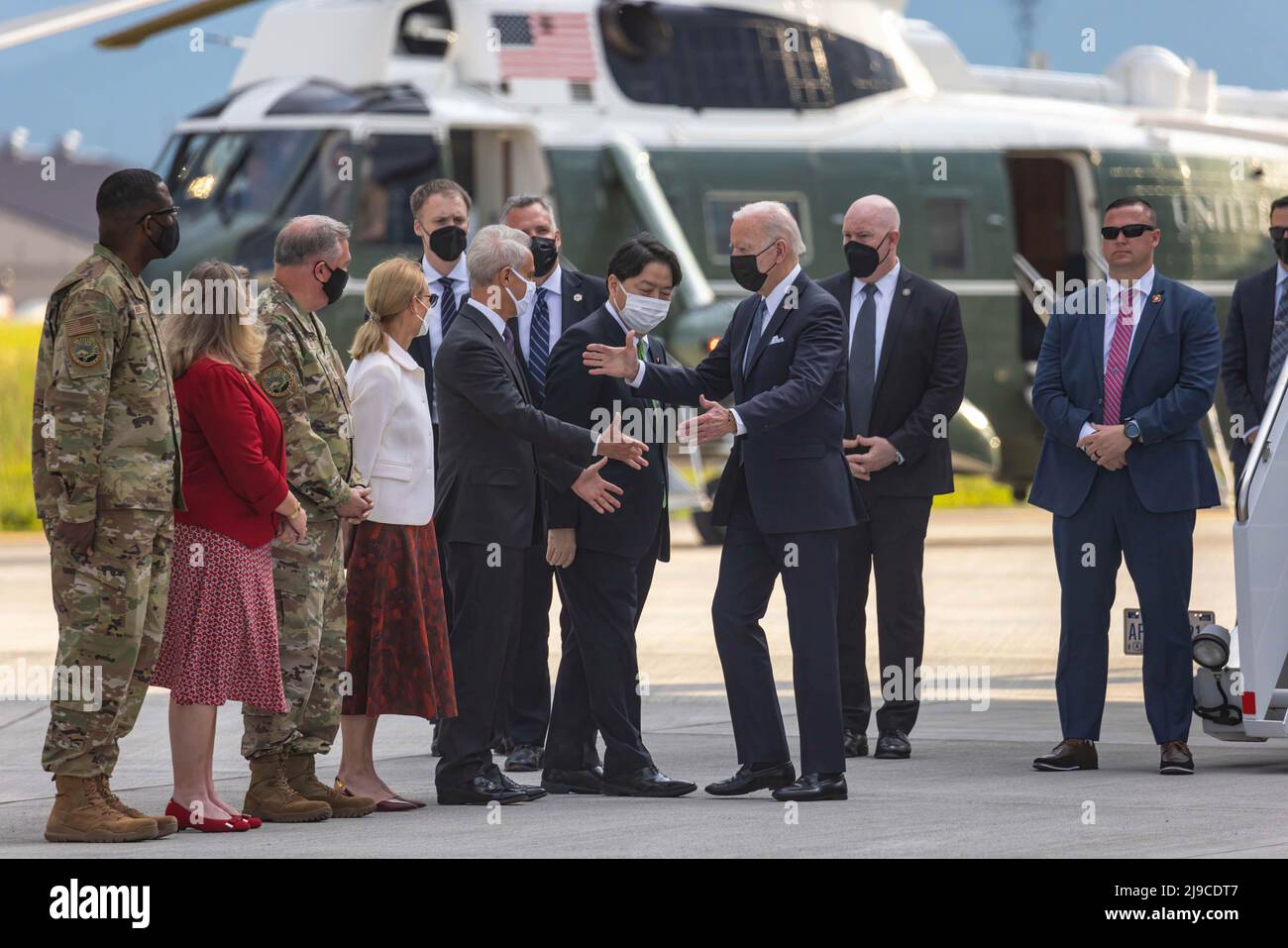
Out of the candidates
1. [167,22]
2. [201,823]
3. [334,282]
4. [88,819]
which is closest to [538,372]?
[334,282]

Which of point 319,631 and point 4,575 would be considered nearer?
point 319,631

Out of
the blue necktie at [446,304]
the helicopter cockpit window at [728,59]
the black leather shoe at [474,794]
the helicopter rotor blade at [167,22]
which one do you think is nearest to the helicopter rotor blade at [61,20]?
the helicopter rotor blade at [167,22]

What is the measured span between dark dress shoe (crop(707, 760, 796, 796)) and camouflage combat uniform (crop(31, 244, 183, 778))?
1994mm

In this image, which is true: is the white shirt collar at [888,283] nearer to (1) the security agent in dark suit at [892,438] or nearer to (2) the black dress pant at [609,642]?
(1) the security agent in dark suit at [892,438]

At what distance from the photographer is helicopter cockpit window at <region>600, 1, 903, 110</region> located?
17.3 m

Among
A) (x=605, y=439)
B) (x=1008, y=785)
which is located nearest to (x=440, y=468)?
(x=605, y=439)

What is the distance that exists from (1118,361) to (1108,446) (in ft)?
1.18

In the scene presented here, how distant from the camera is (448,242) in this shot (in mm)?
8289

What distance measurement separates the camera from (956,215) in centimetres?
1795

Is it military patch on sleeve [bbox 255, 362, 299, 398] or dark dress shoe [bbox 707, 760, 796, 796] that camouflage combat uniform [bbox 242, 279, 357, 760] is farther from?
dark dress shoe [bbox 707, 760, 796, 796]

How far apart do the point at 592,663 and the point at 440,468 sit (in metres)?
0.83

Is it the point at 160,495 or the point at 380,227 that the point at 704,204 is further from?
the point at 160,495

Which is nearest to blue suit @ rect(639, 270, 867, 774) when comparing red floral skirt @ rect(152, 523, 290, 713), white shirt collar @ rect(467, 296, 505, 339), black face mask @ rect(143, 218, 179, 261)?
white shirt collar @ rect(467, 296, 505, 339)

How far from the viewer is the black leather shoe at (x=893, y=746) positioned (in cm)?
818
